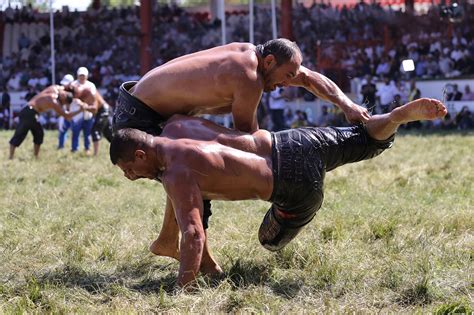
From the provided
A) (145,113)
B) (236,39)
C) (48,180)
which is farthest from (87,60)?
(145,113)

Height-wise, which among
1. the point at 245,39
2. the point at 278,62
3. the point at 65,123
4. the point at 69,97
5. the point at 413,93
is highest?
the point at 278,62

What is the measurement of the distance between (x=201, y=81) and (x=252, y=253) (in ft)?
3.36

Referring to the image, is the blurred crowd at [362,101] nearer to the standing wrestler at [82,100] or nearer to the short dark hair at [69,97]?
the standing wrestler at [82,100]

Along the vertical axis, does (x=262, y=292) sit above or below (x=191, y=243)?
below

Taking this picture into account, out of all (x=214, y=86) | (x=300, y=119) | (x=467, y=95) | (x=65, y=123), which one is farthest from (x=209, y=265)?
(x=300, y=119)

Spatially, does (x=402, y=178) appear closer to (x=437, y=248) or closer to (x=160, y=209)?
(x=160, y=209)

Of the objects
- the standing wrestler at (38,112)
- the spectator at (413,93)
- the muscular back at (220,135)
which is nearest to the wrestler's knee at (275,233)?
the muscular back at (220,135)

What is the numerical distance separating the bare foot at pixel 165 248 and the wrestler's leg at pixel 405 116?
1.18m

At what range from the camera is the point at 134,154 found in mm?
3914

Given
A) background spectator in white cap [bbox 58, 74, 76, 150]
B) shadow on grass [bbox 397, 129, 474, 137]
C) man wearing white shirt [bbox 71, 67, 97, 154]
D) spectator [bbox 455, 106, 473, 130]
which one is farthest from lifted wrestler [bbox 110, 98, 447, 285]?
spectator [bbox 455, 106, 473, 130]

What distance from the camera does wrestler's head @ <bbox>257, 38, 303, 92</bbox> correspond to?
14.0 ft

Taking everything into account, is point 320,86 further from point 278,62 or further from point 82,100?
point 82,100

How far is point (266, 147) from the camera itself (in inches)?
161

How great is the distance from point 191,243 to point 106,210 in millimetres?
2964
